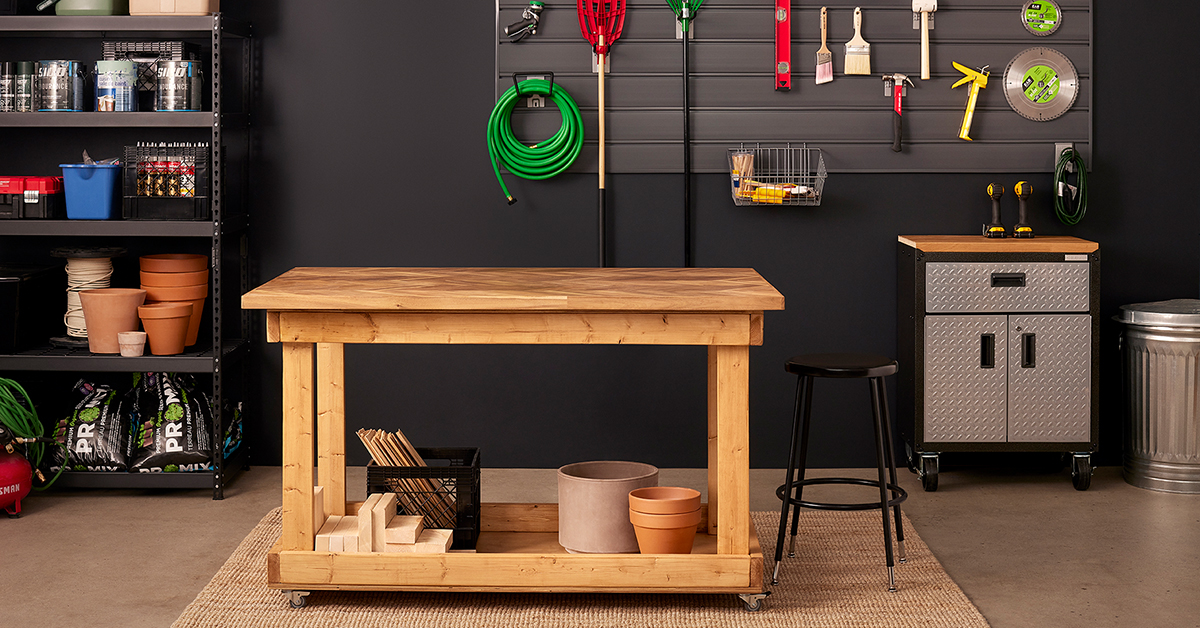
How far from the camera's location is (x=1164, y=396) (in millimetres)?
4711

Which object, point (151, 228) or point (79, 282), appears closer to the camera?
point (151, 228)

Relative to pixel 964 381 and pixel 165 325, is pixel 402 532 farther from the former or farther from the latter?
pixel 964 381

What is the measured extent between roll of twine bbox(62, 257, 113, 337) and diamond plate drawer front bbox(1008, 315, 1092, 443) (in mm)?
4008

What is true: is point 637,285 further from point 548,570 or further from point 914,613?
point 914,613

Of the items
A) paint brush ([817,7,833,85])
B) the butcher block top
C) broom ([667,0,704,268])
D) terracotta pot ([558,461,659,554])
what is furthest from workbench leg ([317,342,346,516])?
paint brush ([817,7,833,85])

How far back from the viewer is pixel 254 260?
16.8ft

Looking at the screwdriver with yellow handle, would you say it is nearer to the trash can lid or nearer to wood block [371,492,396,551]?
the trash can lid

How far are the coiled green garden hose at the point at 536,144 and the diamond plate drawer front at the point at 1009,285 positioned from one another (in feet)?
5.58

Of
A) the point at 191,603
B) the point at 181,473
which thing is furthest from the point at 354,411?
the point at 191,603

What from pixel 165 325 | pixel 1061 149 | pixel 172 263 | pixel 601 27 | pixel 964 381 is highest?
pixel 601 27

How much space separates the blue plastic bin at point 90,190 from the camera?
15.2 ft

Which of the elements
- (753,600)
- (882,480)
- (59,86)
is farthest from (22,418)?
(882,480)

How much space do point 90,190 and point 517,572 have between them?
269cm

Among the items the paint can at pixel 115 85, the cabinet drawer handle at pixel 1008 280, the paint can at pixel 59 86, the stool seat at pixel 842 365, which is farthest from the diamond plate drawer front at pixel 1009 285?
the paint can at pixel 59 86
